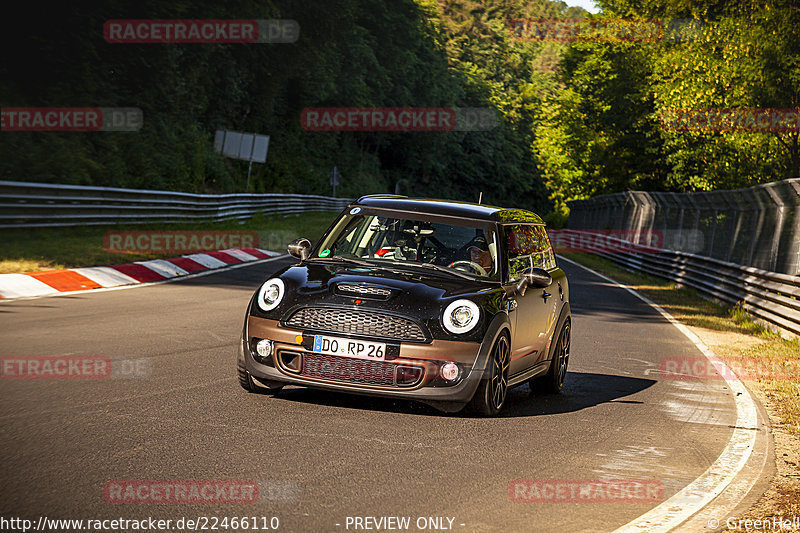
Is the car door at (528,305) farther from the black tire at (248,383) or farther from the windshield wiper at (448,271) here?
the black tire at (248,383)

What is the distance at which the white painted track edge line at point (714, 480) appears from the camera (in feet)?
16.7

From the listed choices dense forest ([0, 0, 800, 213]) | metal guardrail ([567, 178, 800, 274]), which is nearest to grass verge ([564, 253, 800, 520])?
metal guardrail ([567, 178, 800, 274])

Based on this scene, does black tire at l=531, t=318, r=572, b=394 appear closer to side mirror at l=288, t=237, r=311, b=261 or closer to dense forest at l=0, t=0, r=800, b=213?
side mirror at l=288, t=237, r=311, b=261

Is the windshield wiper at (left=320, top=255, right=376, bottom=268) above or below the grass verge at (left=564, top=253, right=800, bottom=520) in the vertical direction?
above

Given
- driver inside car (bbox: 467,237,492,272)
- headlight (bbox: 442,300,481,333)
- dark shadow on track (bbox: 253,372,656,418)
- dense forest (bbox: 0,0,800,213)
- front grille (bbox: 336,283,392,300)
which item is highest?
dense forest (bbox: 0,0,800,213)

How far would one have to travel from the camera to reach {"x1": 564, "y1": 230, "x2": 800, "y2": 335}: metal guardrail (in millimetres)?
15898

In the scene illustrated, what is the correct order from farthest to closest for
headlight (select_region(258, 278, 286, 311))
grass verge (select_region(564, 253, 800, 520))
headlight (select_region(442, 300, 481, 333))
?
1. headlight (select_region(258, 278, 286, 311))
2. headlight (select_region(442, 300, 481, 333))
3. grass verge (select_region(564, 253, 800, 520))

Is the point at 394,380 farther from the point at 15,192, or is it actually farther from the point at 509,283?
the point at 15,192

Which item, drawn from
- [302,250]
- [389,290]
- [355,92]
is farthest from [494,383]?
[355,92]

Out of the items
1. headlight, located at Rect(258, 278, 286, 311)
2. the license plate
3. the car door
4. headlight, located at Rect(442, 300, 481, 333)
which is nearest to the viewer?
the license plate

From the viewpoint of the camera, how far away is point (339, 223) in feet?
28.5

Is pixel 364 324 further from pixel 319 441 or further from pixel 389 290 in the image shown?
pixel 319 441

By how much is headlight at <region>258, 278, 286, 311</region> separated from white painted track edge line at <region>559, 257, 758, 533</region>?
3.10 metres

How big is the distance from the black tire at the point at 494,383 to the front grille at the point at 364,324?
1.99 ft
